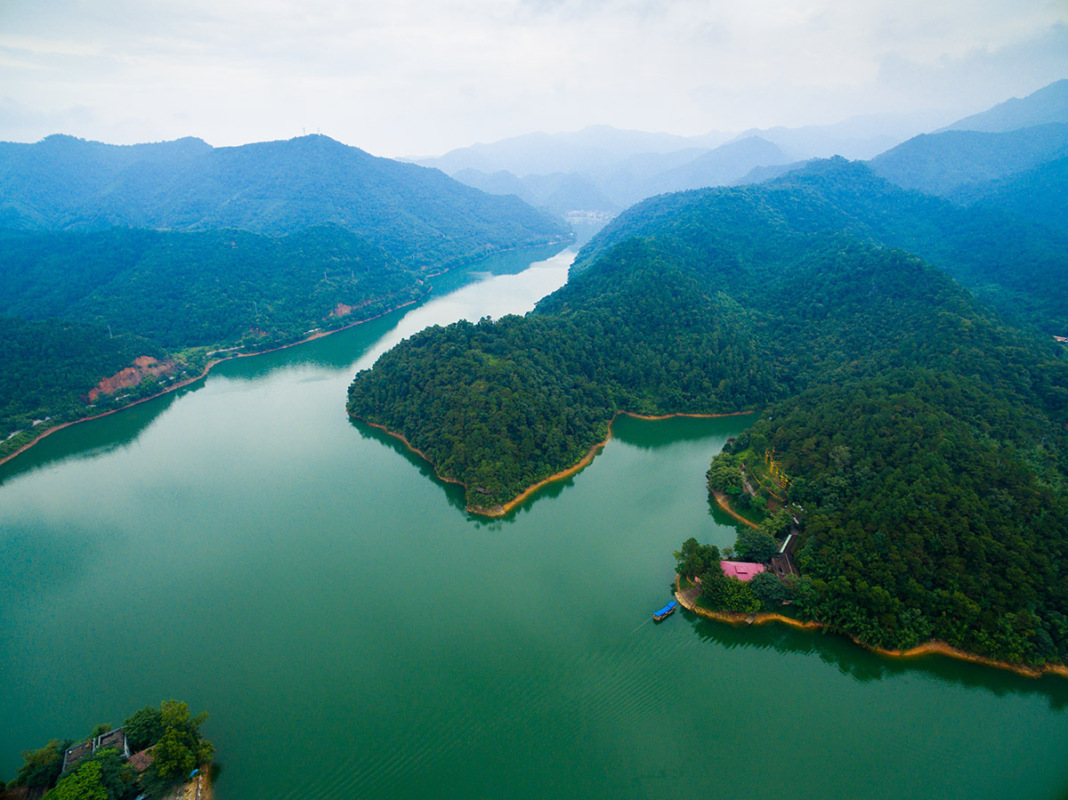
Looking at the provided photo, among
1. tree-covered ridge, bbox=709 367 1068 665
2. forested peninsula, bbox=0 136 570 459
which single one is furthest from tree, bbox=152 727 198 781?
forested peninsula, bbox=0 136 570 459

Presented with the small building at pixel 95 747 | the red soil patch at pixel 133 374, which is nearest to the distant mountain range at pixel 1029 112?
the red soil patch at pixel 133 374

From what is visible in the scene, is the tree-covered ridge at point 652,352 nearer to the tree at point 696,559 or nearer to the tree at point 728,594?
the tree at point 696,559

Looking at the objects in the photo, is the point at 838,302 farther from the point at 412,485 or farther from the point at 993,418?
the point at 412,485

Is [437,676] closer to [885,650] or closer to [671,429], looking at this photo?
[885,650]

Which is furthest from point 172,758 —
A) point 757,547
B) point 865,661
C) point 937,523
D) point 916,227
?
point 916,227

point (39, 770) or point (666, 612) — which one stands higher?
point (39, 770)

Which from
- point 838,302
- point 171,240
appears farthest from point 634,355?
point 171,240

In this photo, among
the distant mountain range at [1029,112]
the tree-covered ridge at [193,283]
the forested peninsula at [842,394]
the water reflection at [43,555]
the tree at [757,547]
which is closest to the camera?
the forested peninsula at [842,394]
